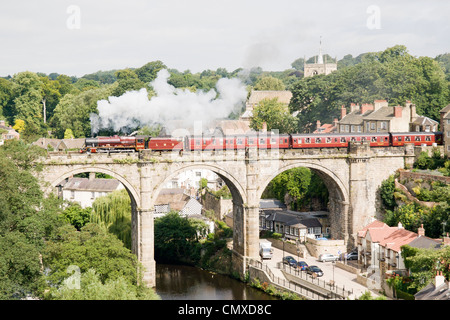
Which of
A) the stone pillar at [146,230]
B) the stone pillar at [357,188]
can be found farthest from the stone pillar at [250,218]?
the stone pillar at [357,188]

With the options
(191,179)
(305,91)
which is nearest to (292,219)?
(191,179)

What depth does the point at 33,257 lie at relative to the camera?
4659 centimetres

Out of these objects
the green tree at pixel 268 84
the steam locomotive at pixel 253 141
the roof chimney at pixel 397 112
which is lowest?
the steam locomotive at pixel 253 141

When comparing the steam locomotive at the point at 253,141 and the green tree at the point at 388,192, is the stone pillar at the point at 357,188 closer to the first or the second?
the steam locomotive at the point at 253,141

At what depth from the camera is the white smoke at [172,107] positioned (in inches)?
2960

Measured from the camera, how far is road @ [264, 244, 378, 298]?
52.5 m

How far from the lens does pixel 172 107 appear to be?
74.9m

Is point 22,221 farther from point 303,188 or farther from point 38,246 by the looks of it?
point 303,188

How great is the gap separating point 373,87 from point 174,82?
152 feet

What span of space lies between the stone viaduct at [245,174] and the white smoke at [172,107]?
1398cm

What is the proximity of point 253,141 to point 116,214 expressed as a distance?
16095mm
